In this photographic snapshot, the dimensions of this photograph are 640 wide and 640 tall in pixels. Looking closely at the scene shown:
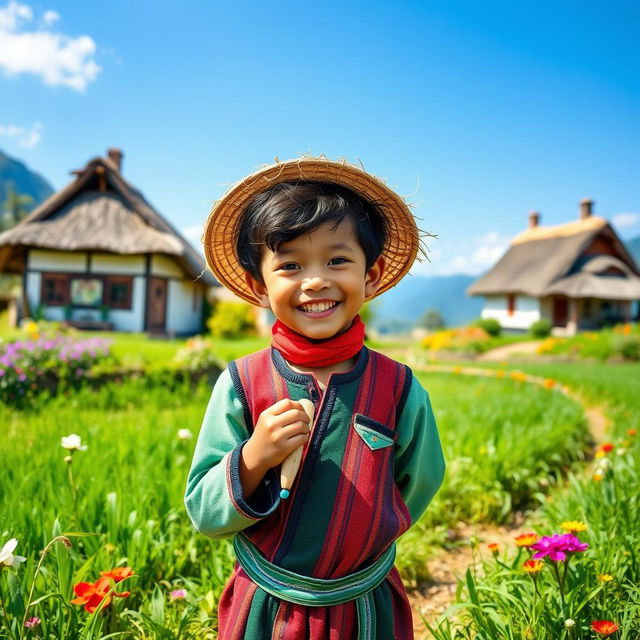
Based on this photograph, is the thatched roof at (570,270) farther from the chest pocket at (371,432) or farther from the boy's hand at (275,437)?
the boy's hand at (275,437)

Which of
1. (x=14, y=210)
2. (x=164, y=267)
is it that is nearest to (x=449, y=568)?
(x=164, y=267)

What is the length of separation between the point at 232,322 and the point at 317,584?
51.1 feet

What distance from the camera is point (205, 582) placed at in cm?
188

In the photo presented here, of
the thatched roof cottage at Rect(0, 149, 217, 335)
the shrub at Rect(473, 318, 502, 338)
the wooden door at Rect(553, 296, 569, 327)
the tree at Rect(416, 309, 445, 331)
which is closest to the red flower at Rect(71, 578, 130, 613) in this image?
the thatched roof cottage at Rect(0, 149, 217, 335)

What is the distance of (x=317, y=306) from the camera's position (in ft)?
4.07

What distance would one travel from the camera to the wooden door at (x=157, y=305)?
1555 cm

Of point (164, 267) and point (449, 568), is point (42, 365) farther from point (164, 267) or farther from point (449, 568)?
point (164, 267)

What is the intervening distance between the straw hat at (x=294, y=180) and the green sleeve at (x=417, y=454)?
1.17ft

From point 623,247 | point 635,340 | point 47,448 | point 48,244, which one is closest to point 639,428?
point 47,448

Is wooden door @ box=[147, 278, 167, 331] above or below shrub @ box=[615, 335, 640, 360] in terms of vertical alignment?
above

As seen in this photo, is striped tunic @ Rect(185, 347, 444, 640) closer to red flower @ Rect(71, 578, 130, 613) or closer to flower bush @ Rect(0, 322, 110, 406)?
red flower @ Rect(71, 578, 130, 613)

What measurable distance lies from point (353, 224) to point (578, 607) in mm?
1257

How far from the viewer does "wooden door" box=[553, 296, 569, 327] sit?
904 inches

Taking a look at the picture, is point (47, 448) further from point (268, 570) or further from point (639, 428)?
point (639, 428)
